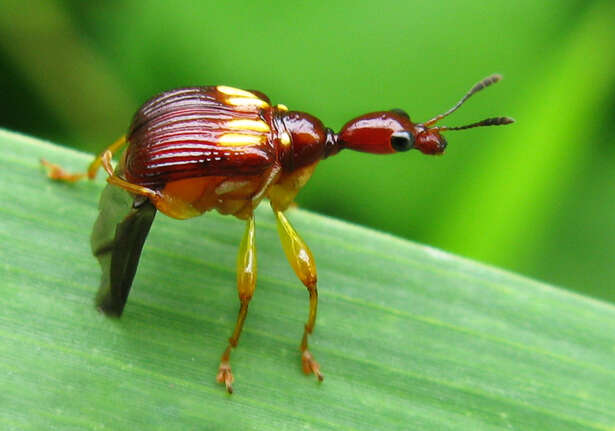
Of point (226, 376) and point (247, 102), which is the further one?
point (247, 102)

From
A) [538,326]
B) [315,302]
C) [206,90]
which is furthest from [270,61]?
[538,326]

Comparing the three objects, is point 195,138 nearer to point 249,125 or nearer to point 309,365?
point 249,125

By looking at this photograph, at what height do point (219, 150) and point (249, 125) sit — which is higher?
point (249, 125)

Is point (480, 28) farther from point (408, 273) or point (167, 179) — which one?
point (167, 179)

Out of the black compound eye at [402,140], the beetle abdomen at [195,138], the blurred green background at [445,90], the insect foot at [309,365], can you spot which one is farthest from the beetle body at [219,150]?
the insect foot at [309,365]

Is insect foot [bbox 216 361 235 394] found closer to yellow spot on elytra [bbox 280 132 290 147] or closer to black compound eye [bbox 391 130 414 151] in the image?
yellow spot on elytra [bbox 280 132 290 147]

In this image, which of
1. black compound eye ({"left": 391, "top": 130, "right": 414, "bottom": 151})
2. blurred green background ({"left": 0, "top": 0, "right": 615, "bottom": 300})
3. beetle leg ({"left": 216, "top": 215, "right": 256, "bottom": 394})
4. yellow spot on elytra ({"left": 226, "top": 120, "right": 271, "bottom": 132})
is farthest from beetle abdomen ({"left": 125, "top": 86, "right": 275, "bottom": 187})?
blurred green background ({"left": 0, "top": 0, "right": 615, "bottom": 300})

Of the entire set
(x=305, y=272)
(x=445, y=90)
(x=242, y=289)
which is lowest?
(x=242, y=289)

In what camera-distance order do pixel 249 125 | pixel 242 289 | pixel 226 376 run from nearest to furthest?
pixel 226 376
pixel 242 289
pixel 249 125

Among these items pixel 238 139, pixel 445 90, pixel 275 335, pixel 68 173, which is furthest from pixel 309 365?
pixel 445 90
